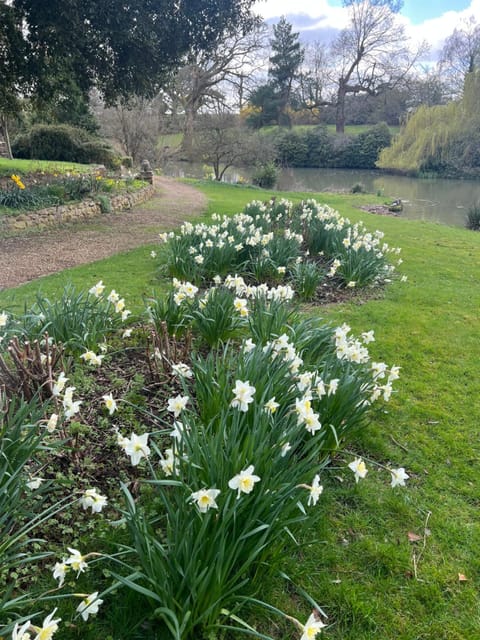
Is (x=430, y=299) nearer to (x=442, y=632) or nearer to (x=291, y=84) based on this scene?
(x=442, y=632)

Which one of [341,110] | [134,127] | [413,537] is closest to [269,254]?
[413,537]

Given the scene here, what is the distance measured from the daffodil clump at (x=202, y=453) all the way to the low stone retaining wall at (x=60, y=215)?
5.22 meters

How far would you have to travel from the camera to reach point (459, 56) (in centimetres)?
2917

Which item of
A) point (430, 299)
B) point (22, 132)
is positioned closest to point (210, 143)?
point (22, 132)

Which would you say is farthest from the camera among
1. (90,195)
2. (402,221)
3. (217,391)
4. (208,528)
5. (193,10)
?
(402,221)

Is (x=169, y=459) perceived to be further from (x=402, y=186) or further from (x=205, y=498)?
(x=402, y=186)

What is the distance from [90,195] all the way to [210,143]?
14.0 metres

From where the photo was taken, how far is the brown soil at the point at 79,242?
559cm

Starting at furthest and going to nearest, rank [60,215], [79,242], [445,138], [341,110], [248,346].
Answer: [341,110] → [445,138] → [60,215] → [79,242] → [248,346]

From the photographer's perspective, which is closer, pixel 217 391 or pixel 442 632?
pixel 442 632

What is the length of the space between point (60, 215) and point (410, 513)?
7967 millimetres

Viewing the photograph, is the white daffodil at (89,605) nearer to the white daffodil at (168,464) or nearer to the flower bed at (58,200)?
the white daffodil at (168,464)

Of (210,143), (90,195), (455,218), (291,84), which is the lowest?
(455,218)

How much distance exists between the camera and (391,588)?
1.58 m
